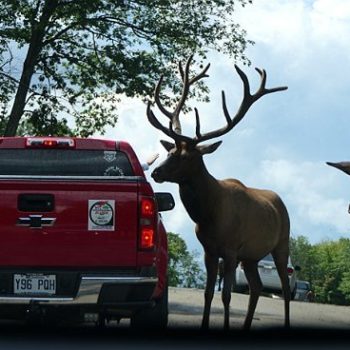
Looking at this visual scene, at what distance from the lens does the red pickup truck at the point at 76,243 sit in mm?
9047

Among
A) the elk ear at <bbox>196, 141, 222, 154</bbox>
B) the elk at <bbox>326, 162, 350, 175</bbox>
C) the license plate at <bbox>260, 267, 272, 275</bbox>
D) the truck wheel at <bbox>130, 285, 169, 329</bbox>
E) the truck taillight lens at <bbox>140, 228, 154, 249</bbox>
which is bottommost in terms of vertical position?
the truck wheel at <bbox>130, 285, 169, 329</bbox>

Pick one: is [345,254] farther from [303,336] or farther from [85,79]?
[303,336]

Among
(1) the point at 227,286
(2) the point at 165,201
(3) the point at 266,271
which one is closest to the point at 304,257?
(3) the point at 266,271

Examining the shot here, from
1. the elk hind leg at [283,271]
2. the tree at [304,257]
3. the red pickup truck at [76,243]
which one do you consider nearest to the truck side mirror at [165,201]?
the red pickup truck at [76,243]

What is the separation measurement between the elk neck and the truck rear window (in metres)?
4.24

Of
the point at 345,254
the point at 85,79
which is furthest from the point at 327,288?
the point at 85,79

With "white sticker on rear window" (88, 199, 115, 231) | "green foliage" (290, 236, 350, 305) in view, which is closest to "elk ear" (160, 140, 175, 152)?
"white sticker on rear window" (88, 199, 115, 231)

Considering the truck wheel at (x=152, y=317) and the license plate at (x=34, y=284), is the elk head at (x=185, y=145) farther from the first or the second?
the license plate at (x=34, y=284)

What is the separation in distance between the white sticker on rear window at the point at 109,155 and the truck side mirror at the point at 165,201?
815 millimetres

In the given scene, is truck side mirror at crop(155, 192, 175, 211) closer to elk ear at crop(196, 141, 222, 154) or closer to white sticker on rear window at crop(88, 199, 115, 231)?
white sticker on rear window at crop(88, 199, 115, 231)

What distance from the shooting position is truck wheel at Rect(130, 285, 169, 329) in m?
10.2

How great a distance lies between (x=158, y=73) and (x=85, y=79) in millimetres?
2573

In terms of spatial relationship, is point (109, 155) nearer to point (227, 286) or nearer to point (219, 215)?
point (227, 286)

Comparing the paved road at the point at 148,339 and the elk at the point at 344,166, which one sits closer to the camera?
the paved road at the point at 148,339
